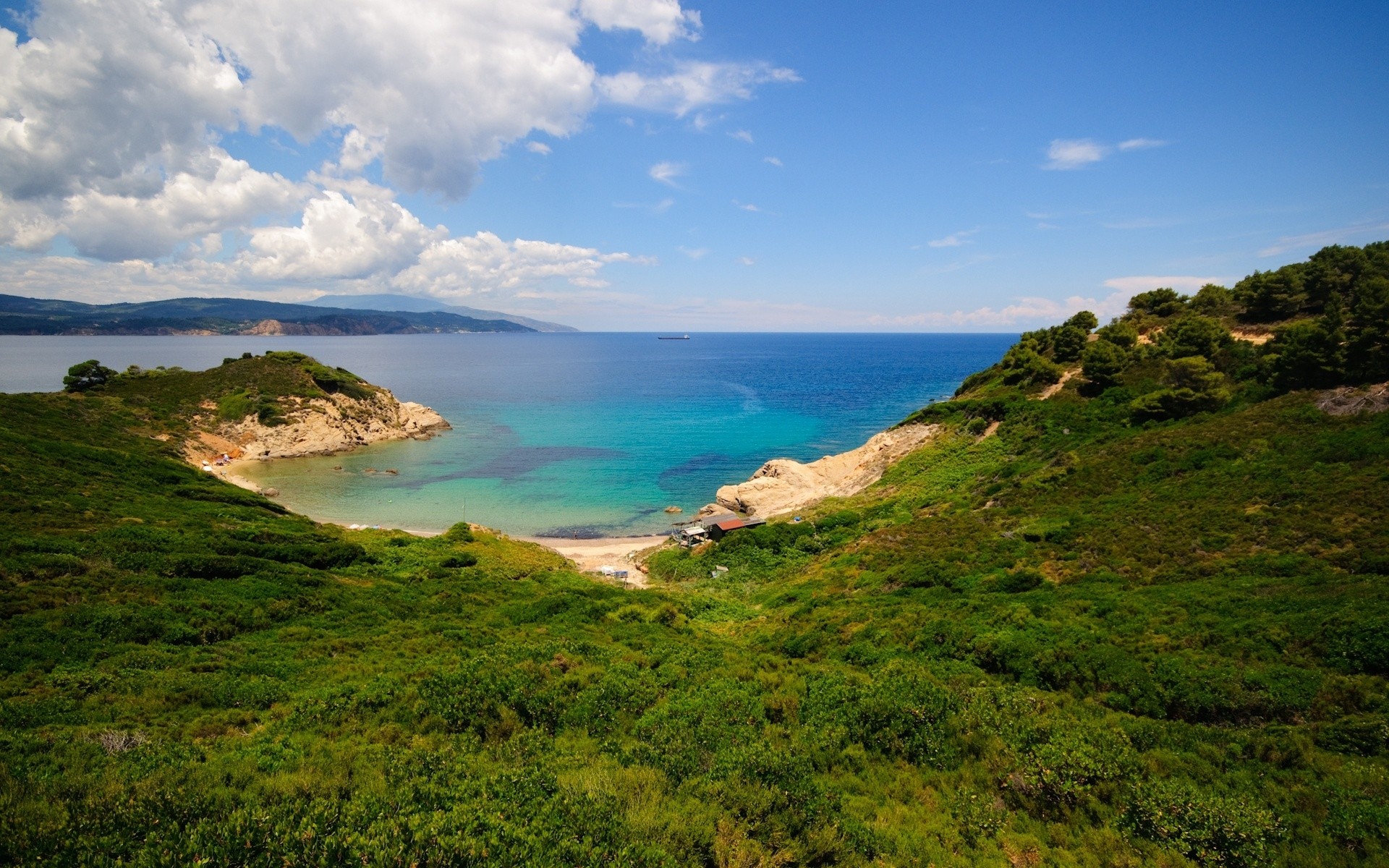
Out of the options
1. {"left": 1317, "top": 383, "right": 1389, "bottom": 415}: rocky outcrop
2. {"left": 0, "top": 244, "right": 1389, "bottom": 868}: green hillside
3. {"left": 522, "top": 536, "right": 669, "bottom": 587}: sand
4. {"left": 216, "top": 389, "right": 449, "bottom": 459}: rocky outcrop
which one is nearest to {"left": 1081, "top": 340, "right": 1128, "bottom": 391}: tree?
{"left": 0, "top": 244, "right": 1389, "bottom": 868}: green hillside

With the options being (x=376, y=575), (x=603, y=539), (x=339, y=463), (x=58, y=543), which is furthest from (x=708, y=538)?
(x=339, y=463)

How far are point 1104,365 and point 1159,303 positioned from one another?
18.8m

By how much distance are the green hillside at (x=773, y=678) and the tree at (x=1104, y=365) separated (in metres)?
8.67

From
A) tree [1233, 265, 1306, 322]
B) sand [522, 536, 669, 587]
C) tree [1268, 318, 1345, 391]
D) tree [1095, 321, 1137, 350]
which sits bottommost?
sand [522, 536, 669, 587]

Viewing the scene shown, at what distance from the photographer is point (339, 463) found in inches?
2547

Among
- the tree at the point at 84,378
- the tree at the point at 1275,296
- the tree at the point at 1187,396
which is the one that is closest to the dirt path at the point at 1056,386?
the tree at the point at 1187,396

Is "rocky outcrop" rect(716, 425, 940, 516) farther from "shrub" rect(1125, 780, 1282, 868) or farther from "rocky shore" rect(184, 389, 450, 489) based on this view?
"rocky shore" rect(184, 389, 450, 489)

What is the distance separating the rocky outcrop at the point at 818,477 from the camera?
46.1 metres

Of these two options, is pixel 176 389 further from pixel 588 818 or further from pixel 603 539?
pixel 588 818

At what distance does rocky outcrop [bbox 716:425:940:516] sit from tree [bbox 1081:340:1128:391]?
11.3 m

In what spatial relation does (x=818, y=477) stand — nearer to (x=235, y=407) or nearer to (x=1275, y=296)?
(x=1275, y=296)

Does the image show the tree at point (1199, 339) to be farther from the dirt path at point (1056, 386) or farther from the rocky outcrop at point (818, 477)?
the rocky outcrop at point (818, 477)

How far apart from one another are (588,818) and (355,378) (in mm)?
90920

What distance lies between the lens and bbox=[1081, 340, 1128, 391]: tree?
4006 cm
